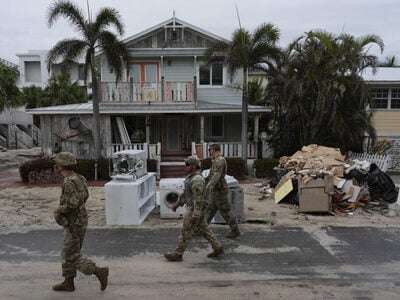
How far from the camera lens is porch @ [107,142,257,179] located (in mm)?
15906

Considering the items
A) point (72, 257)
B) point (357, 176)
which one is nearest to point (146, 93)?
point (357, 176)

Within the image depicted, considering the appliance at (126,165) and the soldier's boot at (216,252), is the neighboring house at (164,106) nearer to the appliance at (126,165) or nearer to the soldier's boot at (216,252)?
the appliance at (126,165)

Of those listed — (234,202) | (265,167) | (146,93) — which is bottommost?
(265,167)

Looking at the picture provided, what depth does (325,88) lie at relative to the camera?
570 inches

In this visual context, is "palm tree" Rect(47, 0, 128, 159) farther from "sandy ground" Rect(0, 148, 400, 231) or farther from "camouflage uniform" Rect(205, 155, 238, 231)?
"camouflage uniform" Rect(205, 155, 238, 231)

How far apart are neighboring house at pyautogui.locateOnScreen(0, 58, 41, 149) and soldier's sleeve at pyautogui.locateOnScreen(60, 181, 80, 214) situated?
102 feet

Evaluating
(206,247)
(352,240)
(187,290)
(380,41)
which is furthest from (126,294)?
(380,41)

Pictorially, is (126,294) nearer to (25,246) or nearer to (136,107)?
(25,246)

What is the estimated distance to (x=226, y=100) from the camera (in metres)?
19.2

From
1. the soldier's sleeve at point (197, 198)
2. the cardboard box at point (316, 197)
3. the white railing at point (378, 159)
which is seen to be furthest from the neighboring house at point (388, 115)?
the soldier's sleeve at point (197, 198)

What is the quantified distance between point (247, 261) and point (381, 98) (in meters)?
15.7

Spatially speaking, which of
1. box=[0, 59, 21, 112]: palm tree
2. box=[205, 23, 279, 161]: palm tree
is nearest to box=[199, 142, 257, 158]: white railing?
box=[205, 23, 279, 161]: palm tree

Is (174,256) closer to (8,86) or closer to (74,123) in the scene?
(74,123)

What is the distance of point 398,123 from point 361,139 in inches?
153
